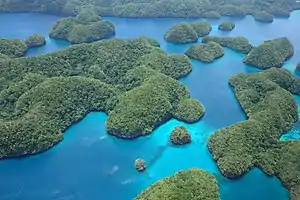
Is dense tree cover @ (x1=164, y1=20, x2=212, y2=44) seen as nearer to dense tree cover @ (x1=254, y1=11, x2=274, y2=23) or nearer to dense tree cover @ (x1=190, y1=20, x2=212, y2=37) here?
dense tree cover @ (x1=190, y1=20, x2=212, y2=37)

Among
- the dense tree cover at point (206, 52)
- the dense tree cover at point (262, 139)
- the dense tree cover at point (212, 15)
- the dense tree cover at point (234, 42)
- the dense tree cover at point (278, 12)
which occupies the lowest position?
the dense tree cover at point (278, 12)

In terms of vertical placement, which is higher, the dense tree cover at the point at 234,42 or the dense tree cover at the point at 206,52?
the dense tree cover at the point at 206,52

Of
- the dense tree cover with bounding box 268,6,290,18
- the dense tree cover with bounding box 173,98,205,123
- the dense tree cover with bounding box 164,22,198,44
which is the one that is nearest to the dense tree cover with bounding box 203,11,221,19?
the dense tree cover with bounding box 268,6,290,18

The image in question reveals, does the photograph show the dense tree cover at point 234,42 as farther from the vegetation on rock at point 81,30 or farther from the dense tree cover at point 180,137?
the dense tree cover at point 180,137

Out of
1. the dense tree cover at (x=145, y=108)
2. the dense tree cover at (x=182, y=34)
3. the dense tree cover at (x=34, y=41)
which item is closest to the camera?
the dense tree cover at (x=145, y=108)

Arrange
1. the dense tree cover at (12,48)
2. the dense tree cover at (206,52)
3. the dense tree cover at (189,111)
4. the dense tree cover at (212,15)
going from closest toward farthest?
the dense tree cover at (189,111)
the dense tree cover at (12,48)
the dense tree cover at (206,52)
the dense tree cover at (212,15)

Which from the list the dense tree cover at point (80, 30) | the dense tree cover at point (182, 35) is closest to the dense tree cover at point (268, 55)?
the dense tree cover at point (182, 35)

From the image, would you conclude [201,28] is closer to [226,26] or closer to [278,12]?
[226,26]

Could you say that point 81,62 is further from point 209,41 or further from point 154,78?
point 209,41
